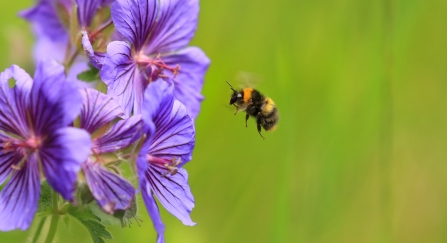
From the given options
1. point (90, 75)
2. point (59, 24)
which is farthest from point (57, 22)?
point (90, 75)

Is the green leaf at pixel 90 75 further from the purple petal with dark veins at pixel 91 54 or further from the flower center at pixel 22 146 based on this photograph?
the flower center at pixel 22 146

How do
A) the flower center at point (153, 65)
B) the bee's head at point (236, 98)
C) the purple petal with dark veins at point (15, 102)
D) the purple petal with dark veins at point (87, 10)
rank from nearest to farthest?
1. the purple petal with dark veins at point (15, 102)
2. the flower center at point (153, 65)
3. the purple petal with dark veins at point (87, 10)
4. the bee's head at point (236, 98)

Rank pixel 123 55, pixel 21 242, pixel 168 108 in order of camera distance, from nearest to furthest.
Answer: pixel 168 108
pixel 123 55
pixel 21 242

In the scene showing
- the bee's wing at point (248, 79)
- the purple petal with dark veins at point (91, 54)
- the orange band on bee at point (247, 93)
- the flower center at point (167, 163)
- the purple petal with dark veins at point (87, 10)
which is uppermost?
the bee's wing at point (248, 79)

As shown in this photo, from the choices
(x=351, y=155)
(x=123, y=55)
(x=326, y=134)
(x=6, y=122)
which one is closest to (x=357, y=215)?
(x=351, y=155)

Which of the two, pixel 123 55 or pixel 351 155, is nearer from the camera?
pixel 123 55

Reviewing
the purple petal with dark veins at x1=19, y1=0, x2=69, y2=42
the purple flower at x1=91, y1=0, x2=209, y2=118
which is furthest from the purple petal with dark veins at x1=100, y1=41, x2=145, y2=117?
the purple petal with dark veins at x1=19, y1=0, x2=69, y2=42

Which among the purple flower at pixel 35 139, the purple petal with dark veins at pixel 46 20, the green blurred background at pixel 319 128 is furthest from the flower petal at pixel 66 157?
the purple petal with dark veins at pixel 46 20

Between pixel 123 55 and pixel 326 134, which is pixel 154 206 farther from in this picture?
pixel 326 134
